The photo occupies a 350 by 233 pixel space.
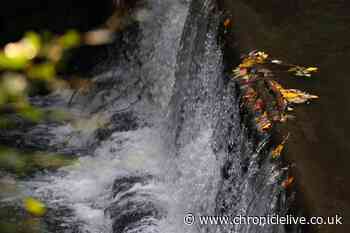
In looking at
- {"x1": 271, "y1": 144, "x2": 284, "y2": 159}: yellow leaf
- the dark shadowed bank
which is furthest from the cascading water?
the dark shadowed bank

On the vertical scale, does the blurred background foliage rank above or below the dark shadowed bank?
above

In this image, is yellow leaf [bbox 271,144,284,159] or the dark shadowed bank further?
yellow leaf [bbox 271,144,284,159]

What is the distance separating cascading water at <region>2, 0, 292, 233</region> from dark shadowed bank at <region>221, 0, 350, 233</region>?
0.19 meters

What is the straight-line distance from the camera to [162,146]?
5.41m

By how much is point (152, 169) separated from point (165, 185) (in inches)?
11.1

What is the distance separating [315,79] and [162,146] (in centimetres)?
193

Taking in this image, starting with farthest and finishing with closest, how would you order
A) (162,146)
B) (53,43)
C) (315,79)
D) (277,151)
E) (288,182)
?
(53,43)
(162,146)
(315,79)
(277,151)
(288,182)

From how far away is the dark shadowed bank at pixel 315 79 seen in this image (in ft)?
9.73

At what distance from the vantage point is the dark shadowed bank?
297 cm

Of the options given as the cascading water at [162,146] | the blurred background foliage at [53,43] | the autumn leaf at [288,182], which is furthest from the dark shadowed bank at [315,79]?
the blurred background foliage at [53,43]

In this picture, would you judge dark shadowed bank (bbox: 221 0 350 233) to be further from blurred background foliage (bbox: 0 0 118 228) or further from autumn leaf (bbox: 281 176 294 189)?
blurred background foliage (bbox: 0 0 118 228)

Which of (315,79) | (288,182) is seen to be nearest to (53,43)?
(315,79)

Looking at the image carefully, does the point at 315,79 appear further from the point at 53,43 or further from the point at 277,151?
the point at 53,43

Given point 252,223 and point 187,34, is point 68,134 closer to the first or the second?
point 187,34
